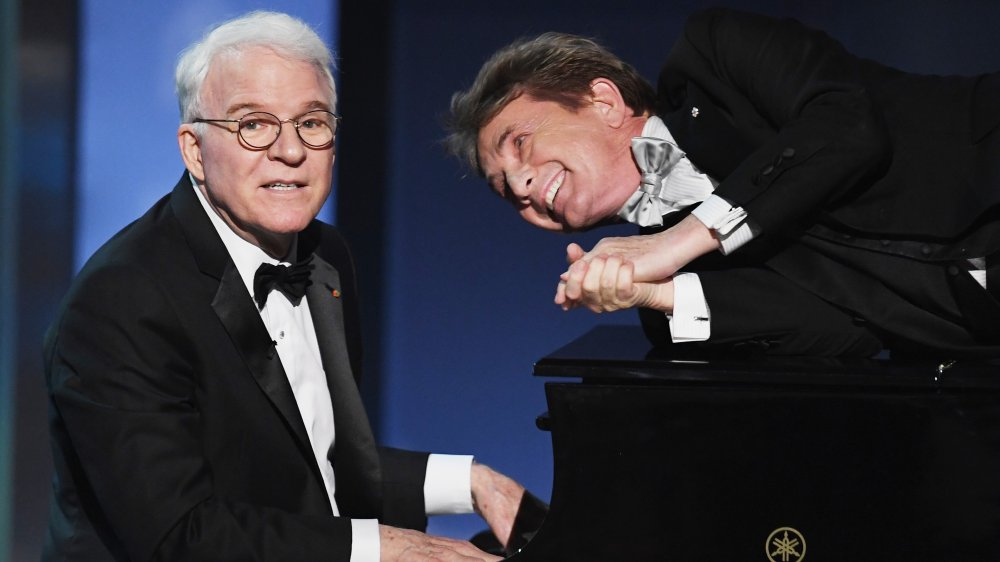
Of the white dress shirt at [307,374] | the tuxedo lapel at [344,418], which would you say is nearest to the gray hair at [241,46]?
the white dress shirt at [307,374]

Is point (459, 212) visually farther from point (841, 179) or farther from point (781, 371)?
point (781, 371)

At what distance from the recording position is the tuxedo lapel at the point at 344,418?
7.56ft

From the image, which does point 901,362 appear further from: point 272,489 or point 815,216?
point 272,489

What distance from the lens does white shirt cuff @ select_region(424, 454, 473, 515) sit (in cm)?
243

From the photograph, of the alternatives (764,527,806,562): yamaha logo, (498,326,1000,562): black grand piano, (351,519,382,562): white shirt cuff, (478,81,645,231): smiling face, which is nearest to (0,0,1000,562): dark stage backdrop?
(478,81,645,231): smiling face

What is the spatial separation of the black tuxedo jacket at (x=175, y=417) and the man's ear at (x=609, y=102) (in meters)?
0.81

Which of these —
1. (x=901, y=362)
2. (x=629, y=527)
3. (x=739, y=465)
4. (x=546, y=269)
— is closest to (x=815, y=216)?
(x=901, y=362)

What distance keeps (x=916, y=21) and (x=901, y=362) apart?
2123 mm

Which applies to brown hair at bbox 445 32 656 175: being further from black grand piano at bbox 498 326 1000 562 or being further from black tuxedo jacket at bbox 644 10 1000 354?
black grand piano at bbox 498 326 1000 562

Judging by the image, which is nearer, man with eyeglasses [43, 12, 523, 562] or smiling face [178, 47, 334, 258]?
man with eyeglasses [43, 12, 523, 562]

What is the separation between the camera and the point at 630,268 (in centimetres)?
192

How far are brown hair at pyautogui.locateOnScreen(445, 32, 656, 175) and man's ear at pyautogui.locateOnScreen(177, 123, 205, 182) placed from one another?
581 mm

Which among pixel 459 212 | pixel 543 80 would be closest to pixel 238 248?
pixel 543 80

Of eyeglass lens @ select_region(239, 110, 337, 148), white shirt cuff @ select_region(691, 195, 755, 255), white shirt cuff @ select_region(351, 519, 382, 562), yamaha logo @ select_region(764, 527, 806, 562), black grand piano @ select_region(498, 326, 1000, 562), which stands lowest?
white shirt cuff @ select_region(351, 519, 382, 562)
